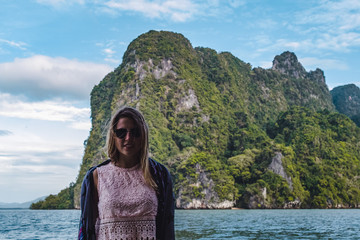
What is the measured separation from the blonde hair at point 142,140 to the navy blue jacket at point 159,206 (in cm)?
7

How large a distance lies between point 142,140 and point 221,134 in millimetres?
95427

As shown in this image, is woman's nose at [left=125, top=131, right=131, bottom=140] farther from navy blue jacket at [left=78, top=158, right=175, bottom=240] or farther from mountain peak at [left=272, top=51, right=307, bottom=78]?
mountain peak at [left=272, top=51, right=307, bottom=78]

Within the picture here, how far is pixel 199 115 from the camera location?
9712 cm

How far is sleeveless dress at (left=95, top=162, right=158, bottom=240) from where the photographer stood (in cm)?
236

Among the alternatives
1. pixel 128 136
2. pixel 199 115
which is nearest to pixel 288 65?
pixel 199 115

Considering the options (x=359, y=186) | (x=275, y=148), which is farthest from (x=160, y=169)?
(x=359, y=186)

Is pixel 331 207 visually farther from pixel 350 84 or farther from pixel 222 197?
pixel 350 84

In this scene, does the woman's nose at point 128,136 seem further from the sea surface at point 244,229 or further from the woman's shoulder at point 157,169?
the sea surface at point 244,229

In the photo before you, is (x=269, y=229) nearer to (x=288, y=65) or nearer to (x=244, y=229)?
(x=244, y=229)

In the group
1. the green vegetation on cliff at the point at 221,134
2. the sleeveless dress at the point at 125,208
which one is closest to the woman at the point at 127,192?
the sleeveless dress at the point at 125,208

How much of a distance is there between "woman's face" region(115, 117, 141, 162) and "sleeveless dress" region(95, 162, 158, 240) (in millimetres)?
139

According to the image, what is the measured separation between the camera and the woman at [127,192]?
7.80 feet

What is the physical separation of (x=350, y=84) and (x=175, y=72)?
119960 mm

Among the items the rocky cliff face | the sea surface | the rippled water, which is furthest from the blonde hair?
the rocky cliff face
